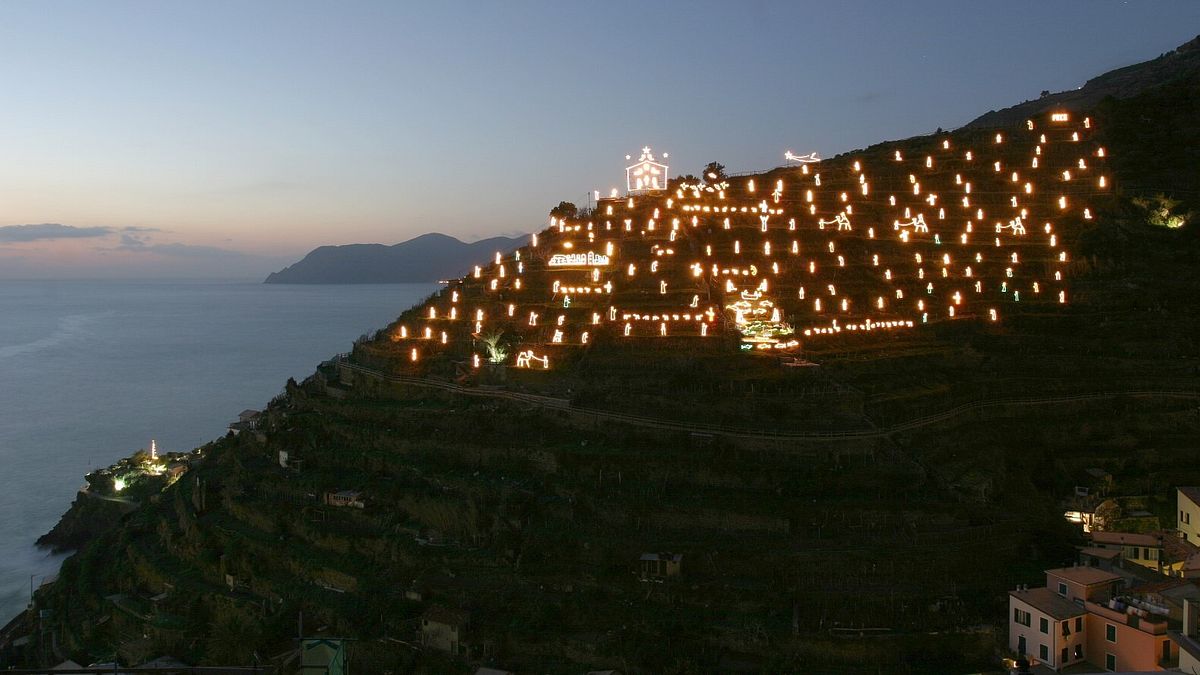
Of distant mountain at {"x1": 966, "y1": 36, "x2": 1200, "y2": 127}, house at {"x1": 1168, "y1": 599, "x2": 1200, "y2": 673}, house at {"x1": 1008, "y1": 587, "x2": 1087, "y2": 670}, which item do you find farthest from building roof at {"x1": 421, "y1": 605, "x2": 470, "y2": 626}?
distant mountain at {"x1": 966, "y1": 36, "x2": 1200, "y2": 127}

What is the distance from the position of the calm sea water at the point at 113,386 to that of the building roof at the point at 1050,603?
3662cm

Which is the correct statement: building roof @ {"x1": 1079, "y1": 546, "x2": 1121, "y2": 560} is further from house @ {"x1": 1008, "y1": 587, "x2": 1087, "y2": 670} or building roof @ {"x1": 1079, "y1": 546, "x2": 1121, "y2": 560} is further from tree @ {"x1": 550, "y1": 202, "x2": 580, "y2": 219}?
tree @ {"x1": 550, "y1": 202, "x2": 580, "y2": 219}

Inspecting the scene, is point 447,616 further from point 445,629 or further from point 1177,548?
point 1177,548

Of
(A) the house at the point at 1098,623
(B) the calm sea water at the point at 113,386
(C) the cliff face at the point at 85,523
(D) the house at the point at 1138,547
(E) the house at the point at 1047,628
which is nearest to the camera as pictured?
(A) the house at the point at 1098,623

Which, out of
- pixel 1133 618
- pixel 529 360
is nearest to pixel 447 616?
pixel 529 360

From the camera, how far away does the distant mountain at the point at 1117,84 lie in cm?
6612

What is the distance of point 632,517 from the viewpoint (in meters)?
21.3

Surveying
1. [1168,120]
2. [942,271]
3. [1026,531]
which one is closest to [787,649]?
[1026,531]

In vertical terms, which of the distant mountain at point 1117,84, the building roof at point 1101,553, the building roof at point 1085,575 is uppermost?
the distant mountain at point 1117,84

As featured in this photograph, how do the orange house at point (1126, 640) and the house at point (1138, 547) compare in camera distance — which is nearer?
the orange house at point (1126, 640)

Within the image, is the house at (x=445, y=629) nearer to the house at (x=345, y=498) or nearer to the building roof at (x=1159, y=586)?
the house at (x=345, y=498)

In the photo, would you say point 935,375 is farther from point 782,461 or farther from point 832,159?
point 832,159

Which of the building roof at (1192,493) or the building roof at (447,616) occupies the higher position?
the building roof at (1192,493)

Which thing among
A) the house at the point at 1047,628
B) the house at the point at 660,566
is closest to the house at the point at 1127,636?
the house at the point at 1047,628
